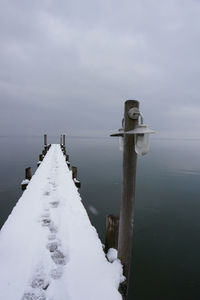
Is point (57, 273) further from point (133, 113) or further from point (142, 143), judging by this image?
point (133, 113)

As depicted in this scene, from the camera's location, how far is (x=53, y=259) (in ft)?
11.2

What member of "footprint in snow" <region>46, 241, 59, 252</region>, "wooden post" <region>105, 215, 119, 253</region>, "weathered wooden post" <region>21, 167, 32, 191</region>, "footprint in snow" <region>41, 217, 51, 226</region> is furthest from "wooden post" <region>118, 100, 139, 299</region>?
"weathered wooden post" <region>21, 167, 32, 191</region>

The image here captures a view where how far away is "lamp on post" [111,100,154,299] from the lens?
2.82 m

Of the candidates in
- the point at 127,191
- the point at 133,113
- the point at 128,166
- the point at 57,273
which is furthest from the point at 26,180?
the point at 133,113

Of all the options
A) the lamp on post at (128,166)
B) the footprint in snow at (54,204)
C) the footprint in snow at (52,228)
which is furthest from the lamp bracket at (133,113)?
the footprint in snow at (54,204)

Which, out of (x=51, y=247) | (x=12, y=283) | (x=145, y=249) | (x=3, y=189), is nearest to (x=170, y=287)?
(x=145, y=249)

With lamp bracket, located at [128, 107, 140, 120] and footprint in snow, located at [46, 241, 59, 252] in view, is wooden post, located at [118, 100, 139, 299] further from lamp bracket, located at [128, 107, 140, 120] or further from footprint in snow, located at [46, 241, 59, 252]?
footprint in snow, located at [46, 241, 59, 252]

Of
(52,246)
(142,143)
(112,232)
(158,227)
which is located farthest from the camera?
(158,227)

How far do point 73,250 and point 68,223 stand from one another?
3.57 ft

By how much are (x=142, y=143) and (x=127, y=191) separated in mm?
907

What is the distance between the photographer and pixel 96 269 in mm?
3166

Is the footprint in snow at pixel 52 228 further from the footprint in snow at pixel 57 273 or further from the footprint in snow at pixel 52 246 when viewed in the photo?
the footprint in snow at pixel 57 273

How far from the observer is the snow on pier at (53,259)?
2.73 metres

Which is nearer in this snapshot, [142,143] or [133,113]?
[142,143]
